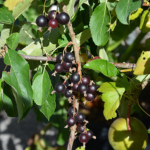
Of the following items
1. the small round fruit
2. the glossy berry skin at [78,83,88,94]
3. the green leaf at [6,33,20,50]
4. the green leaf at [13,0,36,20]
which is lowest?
the small round fruit

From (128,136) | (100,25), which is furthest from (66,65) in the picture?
(128,136)

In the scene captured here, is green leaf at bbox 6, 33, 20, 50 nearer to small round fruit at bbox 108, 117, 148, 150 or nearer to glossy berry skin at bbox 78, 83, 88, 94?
glossy berry skin at bbox 78, 83, 88, 94

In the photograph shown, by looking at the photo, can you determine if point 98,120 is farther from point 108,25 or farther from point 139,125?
point 108,25

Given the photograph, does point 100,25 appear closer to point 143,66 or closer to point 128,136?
point 143,66

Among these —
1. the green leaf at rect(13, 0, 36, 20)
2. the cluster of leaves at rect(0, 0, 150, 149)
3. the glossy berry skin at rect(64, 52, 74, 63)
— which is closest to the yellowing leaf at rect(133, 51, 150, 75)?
the cluster of leaves at rect(0, 0, 150, 149)

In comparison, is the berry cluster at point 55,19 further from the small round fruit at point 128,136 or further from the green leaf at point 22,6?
the small round fruit at point 128,136

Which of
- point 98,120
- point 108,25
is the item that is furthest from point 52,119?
point 108,25

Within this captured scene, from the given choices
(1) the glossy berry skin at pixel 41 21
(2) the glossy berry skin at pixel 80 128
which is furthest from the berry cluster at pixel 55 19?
(2) the glossy berry skin at pixel 80 128
